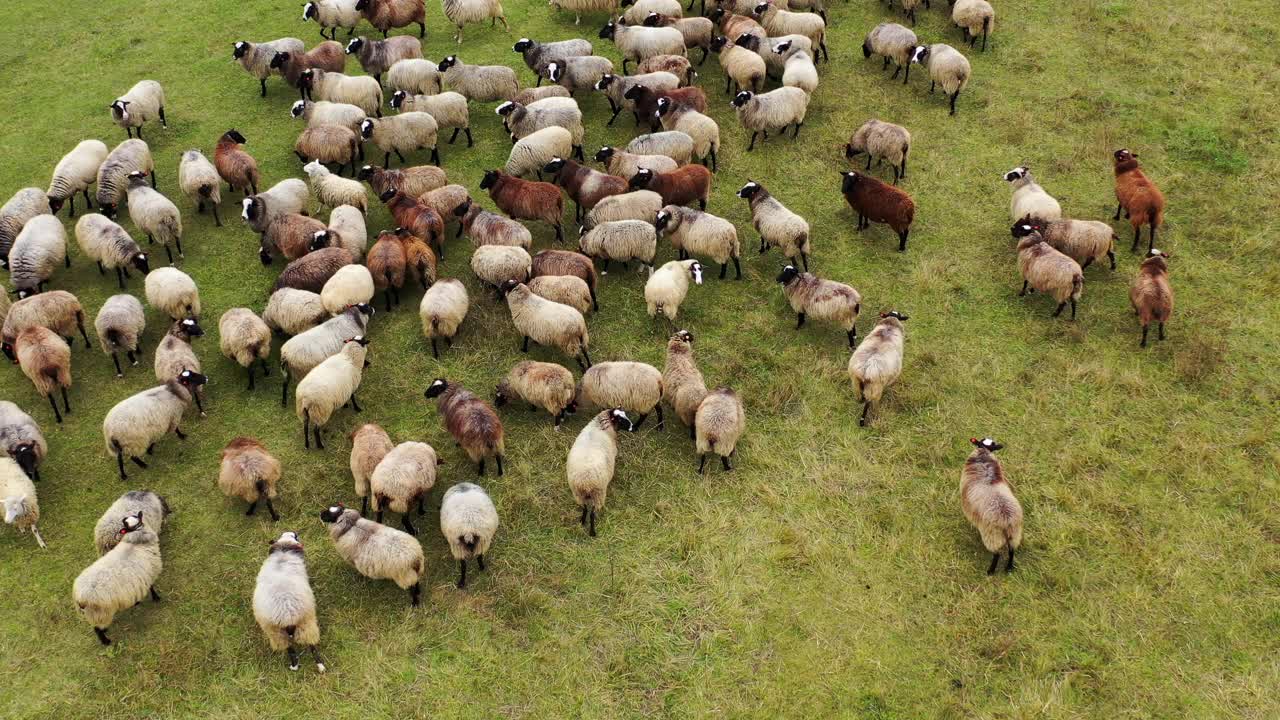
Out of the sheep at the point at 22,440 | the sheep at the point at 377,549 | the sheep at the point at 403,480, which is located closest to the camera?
the sheep at the point at 377,549

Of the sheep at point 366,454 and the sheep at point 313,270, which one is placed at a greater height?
the sheep at point 313,270

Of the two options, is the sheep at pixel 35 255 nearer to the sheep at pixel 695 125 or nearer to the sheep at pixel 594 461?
the sheep at pixel 594 461

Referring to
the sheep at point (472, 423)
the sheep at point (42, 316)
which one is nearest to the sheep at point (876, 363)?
the sheep at point (472, 423)

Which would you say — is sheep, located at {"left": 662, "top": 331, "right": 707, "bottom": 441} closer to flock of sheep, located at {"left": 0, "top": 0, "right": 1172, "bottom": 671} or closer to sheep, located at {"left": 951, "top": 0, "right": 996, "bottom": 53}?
flock of sheep, located at {"left": 0, "top": 0, "right": 1172, "bottom": 671}

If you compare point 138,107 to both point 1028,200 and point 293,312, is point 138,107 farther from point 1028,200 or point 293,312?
point 1028,200

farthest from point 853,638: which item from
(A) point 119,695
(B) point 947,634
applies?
(A) point 119,695

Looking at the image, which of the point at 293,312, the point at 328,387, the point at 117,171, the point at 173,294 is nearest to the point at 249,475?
the point at 328,387

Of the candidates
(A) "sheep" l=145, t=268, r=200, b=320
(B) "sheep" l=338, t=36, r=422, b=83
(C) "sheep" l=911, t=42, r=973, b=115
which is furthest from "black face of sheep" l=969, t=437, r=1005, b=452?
(B) "sheep" l=338, t=36, r=422, b=83

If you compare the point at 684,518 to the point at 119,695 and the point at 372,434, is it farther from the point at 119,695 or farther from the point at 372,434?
the point at 119,695
